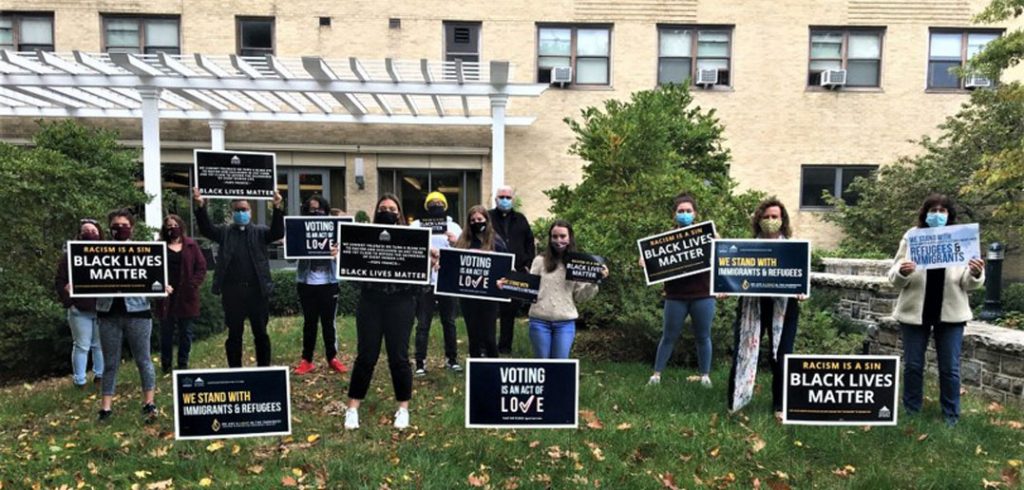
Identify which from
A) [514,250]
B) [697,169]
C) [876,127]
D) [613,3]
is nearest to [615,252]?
[514,250]

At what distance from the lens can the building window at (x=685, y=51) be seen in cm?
1633

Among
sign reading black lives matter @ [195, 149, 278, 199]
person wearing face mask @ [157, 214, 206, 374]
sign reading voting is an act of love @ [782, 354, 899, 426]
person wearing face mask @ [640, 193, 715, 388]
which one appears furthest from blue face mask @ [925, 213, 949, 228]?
person wearing face mask @ [157, 214, 206, 374]

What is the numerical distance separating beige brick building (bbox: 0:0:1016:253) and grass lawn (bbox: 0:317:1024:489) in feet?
36.6

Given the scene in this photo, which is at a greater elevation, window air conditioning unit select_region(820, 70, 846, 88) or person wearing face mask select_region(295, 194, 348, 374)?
window air conditioning unit select_region(820, 70, 846, 88)

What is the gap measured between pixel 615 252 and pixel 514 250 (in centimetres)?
155

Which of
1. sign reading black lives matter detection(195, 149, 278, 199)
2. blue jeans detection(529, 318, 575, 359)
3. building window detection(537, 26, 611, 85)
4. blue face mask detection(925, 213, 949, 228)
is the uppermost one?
building window detection(537, 26, 611, 85)

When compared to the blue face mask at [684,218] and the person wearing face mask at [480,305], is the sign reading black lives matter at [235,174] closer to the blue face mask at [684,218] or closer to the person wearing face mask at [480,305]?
the person wearing face mask at [480,305]

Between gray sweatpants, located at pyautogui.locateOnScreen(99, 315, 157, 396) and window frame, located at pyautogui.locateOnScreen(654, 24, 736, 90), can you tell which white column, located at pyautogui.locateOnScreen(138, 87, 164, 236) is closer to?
gray sweatpants, located at pyautogui.locateOnScreen(99, 315, 157, 396)

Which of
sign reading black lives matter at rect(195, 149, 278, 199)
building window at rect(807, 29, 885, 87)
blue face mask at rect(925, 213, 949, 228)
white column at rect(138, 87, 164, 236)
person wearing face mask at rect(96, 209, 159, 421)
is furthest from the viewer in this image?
building window at rect(807, 29, 885, 87)

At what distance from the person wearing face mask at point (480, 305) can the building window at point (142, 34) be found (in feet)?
45.6

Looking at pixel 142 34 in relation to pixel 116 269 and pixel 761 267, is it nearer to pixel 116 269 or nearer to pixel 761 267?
pixel 116 269

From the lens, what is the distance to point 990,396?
5898 millimetres

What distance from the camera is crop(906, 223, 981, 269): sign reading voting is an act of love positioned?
441 centimetres

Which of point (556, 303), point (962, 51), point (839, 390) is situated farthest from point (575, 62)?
point (839, 390)
